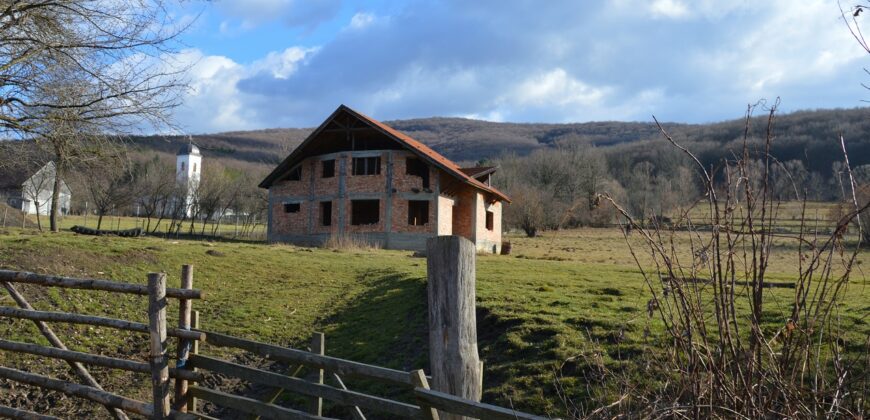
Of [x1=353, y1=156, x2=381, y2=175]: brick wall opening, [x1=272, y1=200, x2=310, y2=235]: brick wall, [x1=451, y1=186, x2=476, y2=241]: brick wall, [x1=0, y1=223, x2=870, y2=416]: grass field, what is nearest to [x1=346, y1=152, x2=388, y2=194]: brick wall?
[x1=353, y1=156, x2=381, y2=175]: brick wall opening

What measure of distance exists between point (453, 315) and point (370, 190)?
3004cm

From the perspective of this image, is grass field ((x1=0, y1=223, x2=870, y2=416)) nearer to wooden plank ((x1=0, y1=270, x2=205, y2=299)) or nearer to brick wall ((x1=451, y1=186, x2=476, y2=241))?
wooden plank ((x1=0, y1=270, x2=205, y2=299))

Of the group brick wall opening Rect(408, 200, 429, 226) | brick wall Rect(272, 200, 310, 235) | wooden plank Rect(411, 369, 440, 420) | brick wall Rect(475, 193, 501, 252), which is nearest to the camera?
wooden plank Rect(411, 369, 440, 420)

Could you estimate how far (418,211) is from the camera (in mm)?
37469

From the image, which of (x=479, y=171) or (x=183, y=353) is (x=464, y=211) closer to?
(x=479, y=171)

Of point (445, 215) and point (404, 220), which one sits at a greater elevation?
point (445, 215)

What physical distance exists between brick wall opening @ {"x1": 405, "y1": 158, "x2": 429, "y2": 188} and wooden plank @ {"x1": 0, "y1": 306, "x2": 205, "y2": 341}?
91.3 ft

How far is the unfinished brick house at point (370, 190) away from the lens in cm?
3356

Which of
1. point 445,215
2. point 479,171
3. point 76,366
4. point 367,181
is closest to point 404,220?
point 445,215

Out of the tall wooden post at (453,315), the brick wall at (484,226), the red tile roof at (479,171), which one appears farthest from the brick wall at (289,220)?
the tall wooden post at (453,315)

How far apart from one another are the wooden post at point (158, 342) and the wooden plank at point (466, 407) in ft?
9.35

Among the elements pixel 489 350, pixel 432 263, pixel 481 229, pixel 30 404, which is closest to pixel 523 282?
pixel 489 350

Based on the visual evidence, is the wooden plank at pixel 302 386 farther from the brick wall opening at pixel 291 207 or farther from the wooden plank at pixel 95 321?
the brick wall opening at pixel 291 207

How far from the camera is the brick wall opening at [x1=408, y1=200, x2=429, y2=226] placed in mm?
36188
